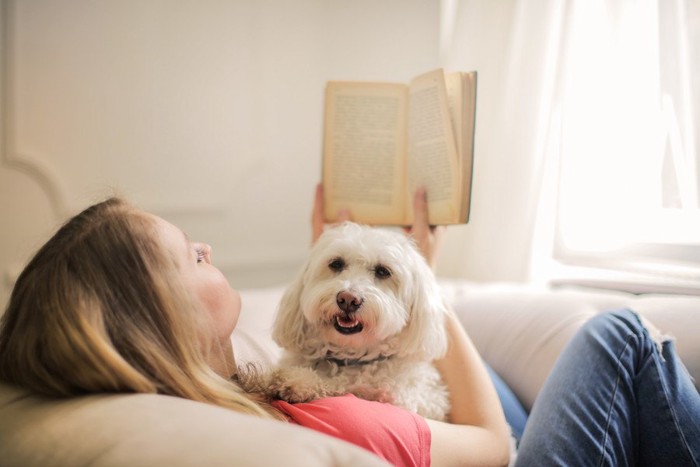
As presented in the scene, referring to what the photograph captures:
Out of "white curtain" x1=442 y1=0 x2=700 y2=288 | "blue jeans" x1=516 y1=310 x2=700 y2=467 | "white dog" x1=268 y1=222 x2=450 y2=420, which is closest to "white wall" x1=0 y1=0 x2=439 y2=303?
"white curtain" x1=442 y1=0 x2=700 y2=288

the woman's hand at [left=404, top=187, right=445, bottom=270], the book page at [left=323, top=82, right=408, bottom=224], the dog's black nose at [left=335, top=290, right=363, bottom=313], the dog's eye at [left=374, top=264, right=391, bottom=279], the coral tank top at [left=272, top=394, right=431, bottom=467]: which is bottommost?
the coral tank top at [left=272, top=394, right=431, bottom=467]

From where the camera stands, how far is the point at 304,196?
3.10m

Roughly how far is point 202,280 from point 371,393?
0.48m

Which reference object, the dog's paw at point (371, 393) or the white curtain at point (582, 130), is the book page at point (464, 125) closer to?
the dog's paw at point (371, 393)

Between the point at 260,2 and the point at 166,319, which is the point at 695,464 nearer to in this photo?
the point at 166,319

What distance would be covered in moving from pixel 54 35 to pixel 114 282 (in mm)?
1584

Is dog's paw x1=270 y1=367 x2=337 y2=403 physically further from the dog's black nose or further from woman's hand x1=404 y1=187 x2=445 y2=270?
woman's hand x1=404 y1=187 x2=445 y2=270

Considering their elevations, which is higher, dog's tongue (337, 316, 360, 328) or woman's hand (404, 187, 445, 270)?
woman's hand (404, 187, 445, 270)

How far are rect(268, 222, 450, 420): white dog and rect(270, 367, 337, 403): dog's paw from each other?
8cm

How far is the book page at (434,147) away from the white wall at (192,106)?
3.60 ft

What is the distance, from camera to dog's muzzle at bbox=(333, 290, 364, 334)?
4.72 ft

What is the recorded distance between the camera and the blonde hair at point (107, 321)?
2.81 ft

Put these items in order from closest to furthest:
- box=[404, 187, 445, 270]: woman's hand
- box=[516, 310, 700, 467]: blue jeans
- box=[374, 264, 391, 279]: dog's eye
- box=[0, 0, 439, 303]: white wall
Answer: box=[516, 310, 700, 467]: blue jeans → box=[374, 264, 391, 279]: dog's eye → box=[404, 187, 445, 270]: woman's hand → box=[0, 0, 439, 303]: white wall

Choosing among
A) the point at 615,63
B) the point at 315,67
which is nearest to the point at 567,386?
the point at 615,63
